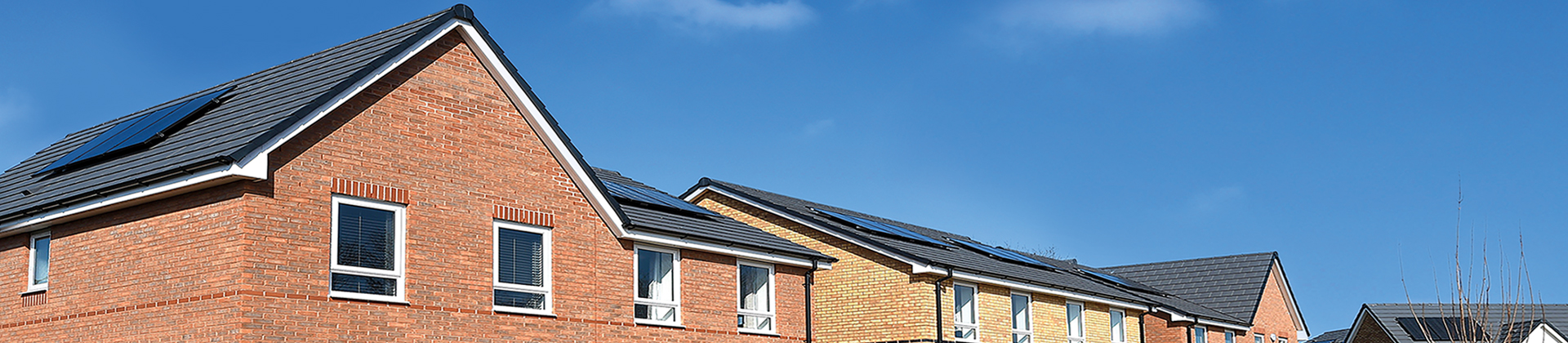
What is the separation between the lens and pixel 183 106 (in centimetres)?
1812

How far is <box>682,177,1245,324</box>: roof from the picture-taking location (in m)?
25.6

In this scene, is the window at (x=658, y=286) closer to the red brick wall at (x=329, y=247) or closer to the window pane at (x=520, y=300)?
the red brick wall at (x=329, y=247)

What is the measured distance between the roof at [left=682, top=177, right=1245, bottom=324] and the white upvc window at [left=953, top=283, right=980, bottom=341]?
1.67 feet

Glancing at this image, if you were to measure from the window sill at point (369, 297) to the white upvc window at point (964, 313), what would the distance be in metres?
12.3

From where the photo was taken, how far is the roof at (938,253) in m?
25.6

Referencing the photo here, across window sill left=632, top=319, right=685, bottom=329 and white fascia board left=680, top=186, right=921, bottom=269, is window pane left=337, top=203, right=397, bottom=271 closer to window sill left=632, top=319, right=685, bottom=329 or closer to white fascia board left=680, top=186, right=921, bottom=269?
window sill left=632, top=319, right=685, bottom=329

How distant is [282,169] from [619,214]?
200 inches

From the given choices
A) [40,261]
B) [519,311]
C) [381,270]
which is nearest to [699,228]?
[519,311]

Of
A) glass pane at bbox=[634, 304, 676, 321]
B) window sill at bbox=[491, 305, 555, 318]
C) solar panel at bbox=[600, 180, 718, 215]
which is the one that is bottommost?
window sill at bbox=[491, 305, 555, 318]

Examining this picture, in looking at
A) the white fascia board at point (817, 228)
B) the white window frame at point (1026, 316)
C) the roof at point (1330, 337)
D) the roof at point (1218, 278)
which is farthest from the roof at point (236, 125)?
the roof at point (1330, 337)

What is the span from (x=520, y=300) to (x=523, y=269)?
401 mm

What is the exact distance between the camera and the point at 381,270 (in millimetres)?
15570

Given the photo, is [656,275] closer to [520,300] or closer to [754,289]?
[754,289]

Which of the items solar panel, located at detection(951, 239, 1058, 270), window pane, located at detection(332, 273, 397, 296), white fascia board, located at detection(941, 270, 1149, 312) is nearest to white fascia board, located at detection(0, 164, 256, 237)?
window pane, located at detection(332, 273, 397, 296)
